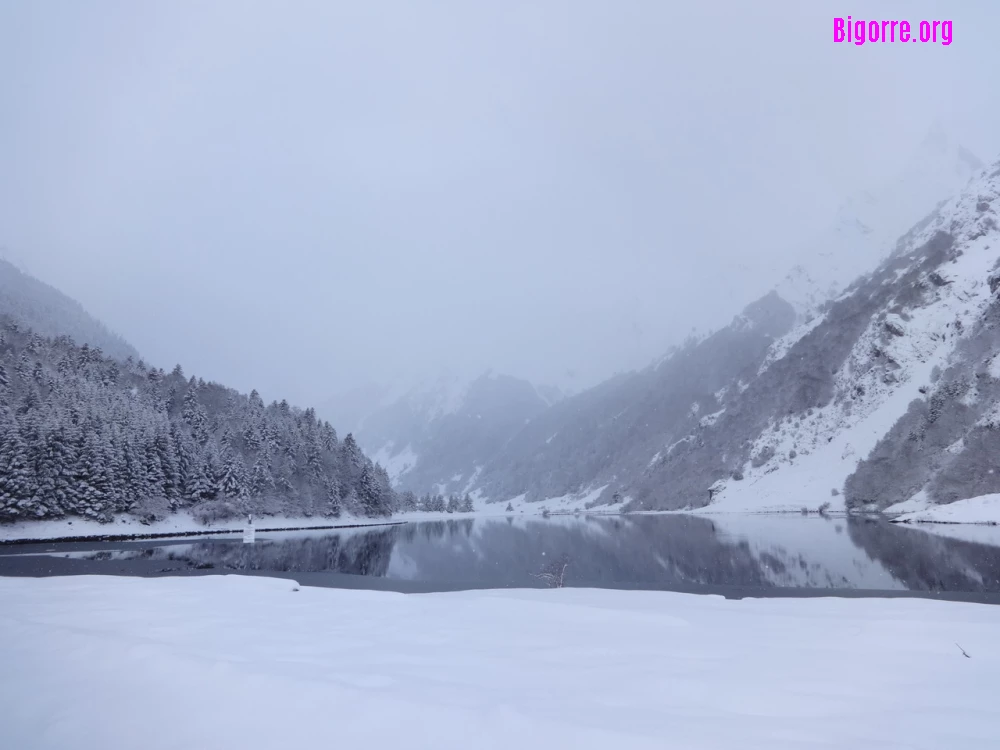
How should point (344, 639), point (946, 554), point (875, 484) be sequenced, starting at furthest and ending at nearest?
point (875, 484) → point (946, 554) → point (344, 639)

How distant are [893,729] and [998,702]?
2412 mm

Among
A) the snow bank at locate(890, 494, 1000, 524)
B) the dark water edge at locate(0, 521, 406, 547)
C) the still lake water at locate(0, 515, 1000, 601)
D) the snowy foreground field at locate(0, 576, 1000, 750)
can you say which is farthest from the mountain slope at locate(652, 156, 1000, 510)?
the dark water edge at locate(0, 521, 406, 547)

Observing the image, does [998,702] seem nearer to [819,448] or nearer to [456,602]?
[456,602]

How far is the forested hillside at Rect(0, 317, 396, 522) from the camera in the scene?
62156 mm

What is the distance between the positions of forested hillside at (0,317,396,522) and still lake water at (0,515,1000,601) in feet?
31.9

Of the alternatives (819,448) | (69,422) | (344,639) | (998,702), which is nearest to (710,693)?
(998,702)

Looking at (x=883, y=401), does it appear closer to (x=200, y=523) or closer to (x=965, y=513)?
(x=965, y=513)

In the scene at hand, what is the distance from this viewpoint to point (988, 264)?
10550cm

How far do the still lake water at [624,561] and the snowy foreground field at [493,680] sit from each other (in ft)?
51.8

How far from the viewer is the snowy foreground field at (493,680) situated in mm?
6121

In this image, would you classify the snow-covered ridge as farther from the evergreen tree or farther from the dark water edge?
the evergreen tree

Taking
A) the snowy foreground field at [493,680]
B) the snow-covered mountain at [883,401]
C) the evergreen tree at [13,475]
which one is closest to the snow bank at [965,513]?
the snow-covered mountain at [883,401]

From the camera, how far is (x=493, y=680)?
26.4 feet

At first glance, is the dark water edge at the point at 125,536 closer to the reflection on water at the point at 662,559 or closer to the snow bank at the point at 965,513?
the reflection on water at the point at 662,559
